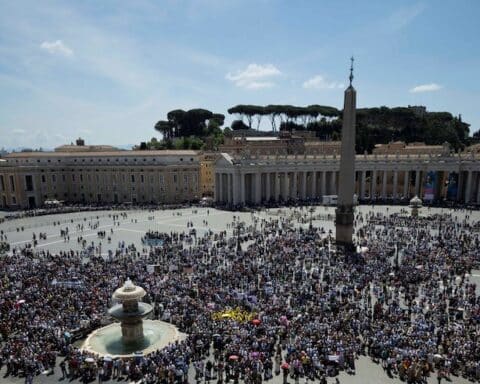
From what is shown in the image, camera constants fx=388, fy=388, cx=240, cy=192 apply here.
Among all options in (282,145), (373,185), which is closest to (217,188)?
(373,185)

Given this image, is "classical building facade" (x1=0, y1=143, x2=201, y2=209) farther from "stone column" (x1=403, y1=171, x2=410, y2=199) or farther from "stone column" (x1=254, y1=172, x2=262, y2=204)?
"stone column" (x1=403, y1=171, x2=410, y2=199)

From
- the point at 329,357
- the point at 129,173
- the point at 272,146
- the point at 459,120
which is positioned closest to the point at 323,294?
the point at 329,357

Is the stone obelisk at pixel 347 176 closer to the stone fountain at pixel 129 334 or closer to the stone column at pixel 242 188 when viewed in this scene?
the stone fountain at pixel 129 334

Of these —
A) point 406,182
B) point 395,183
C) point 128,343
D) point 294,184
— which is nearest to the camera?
point 128,343

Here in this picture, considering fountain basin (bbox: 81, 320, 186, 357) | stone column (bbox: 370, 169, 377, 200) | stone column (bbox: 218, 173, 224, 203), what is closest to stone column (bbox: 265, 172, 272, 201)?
stone column (bbox: 218, 173, 224, 203)

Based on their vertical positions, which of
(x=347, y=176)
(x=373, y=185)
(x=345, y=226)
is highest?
(x=347, y=176)

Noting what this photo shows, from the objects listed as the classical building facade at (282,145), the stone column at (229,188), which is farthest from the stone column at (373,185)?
the stone column at (229,188)

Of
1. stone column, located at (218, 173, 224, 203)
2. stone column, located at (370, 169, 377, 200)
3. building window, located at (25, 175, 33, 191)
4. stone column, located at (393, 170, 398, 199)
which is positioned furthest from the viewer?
stone column, located at (370, 169, 377, 200)

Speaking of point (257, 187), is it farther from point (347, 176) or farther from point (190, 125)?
point (190, 125)
